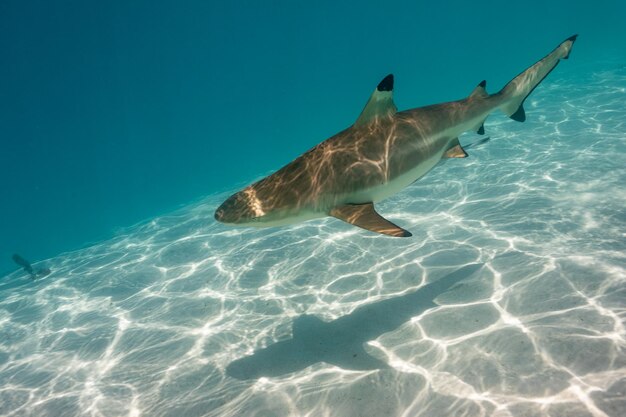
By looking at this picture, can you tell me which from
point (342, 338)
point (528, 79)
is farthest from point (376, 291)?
point (528, 79)

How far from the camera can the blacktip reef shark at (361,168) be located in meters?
4.74

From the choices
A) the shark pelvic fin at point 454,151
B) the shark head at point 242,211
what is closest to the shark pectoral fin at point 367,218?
the shark head at point 242,211

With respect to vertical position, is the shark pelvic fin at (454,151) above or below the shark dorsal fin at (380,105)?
below

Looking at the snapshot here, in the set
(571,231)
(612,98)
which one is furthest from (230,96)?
(571,231)

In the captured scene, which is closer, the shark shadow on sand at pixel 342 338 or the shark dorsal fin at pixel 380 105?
the shark dorsal fin at pixel 380 105

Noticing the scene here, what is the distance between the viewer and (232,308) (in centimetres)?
744

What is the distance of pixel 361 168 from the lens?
4953 millimetres

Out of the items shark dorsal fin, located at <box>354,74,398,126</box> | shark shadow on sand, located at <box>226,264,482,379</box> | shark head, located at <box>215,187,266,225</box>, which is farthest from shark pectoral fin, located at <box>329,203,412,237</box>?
shark shadow on sand, located at <box>226,264,482,379</box>

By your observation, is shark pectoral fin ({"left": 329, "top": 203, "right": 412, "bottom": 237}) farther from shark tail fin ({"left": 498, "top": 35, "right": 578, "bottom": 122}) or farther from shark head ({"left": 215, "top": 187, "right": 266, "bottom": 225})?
shark tail fin ({"left": 498, "top": 35, "right": 578, "bottom": 122})

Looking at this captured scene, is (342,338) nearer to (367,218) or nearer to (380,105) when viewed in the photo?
(367,218)

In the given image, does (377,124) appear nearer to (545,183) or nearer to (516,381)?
(516,381)

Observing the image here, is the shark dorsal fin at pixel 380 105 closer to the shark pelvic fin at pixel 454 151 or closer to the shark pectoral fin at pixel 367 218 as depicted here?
the shark pelvic fin at pixel 454 151

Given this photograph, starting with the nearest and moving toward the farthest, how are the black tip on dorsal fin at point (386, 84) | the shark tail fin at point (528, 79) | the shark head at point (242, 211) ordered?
the shark head at point (242, 211) → the black tip on dorsal fin at point (386, 84) → the shark tail fin at point (528, 79)

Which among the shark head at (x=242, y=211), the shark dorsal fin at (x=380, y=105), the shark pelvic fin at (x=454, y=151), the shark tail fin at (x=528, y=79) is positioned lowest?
the shark pelvic fin at (x=454, y=151)
